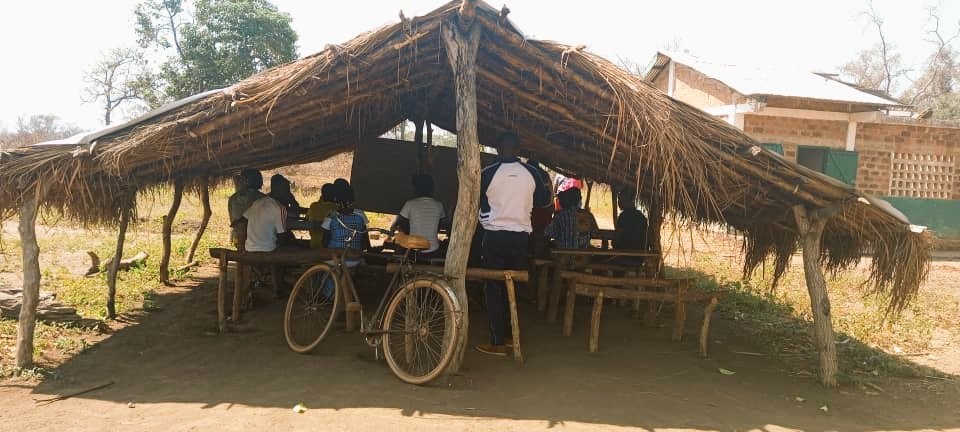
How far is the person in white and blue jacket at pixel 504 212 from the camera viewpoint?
17.1 ft

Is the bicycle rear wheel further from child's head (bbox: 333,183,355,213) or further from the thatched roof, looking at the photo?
the thatched roof

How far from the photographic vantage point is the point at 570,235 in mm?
6996

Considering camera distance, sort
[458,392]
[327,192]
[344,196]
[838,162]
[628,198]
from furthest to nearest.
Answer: [838,162] → [628,198] → [327,192] → [344,196] → [458,392]

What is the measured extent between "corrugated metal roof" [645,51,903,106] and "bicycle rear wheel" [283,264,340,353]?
9.62 m

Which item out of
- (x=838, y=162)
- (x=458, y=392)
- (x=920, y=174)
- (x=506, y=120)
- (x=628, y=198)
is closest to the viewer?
(x=458, y=392)

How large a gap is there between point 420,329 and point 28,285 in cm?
307

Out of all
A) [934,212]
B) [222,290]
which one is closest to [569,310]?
[222,290]

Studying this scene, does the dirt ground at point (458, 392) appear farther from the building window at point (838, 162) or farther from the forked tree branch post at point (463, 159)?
the building window at point (838, 162)

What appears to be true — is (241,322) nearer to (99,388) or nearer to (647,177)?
(99,388)

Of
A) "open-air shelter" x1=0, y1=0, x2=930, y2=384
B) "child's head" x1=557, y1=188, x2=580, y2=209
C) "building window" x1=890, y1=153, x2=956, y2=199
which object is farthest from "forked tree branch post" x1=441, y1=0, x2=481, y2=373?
"building window" x1=890, y1=153, x2=956, y2=199

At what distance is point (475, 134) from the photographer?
491 cm

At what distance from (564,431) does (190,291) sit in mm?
6255

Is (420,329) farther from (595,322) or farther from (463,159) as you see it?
(595,322)

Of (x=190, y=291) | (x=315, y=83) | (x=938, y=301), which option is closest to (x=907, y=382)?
(x=938, y=301)
